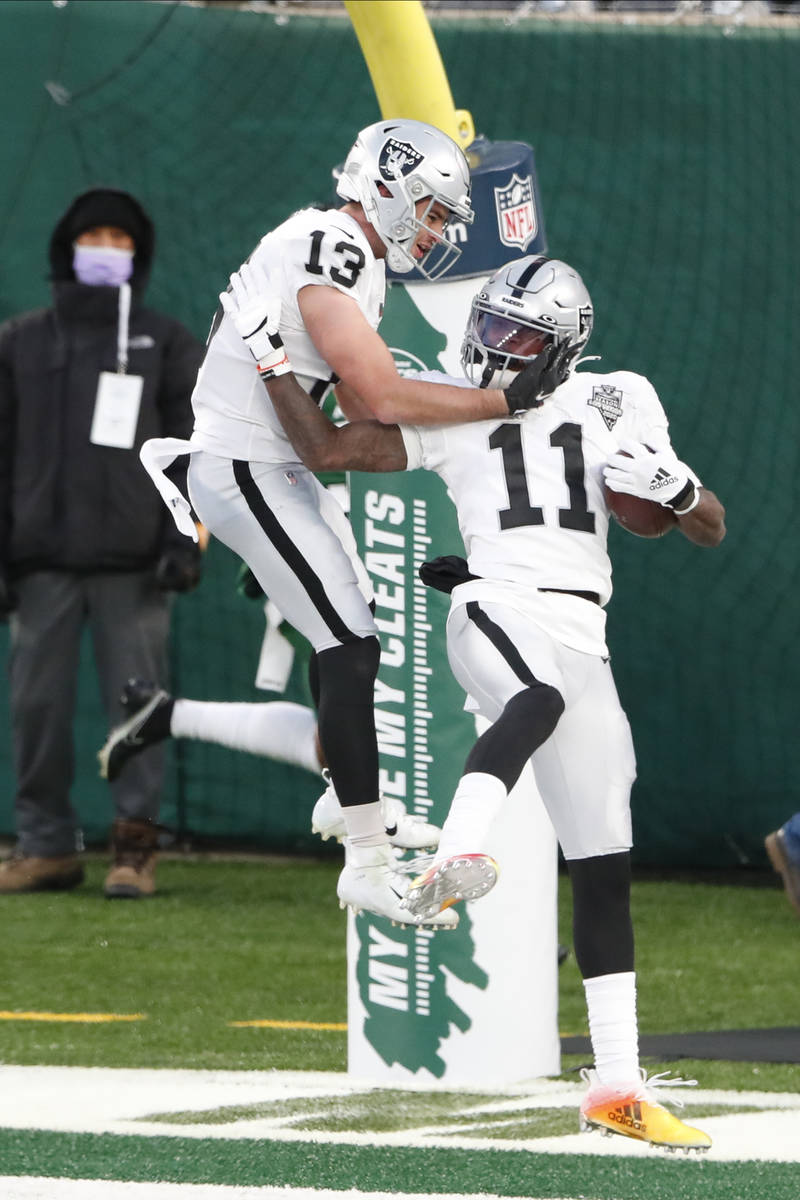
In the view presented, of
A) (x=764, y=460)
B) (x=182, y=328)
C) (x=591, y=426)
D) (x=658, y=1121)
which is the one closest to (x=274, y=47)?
(x=182, y=328)

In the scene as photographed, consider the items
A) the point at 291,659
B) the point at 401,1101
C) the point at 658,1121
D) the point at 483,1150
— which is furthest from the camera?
the point at 291,659

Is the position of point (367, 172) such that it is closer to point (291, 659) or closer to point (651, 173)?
point (291, 659)

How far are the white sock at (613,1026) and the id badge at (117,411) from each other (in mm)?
3817

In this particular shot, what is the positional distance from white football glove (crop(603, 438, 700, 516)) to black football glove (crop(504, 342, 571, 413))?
0.18m

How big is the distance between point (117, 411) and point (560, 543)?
367 centimetres

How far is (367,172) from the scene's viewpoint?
423cm

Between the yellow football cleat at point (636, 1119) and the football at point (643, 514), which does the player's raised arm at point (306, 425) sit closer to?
the football at point (643, 514)

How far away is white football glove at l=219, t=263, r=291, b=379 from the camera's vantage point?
4.20 meters

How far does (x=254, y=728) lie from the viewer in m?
5.67

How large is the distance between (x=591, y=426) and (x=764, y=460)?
13.1 ft

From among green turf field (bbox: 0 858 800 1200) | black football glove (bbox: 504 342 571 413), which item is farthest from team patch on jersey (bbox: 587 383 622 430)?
green turf field (bbox: 0 858 800 1200)

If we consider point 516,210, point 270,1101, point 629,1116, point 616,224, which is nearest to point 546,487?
point 629,1116

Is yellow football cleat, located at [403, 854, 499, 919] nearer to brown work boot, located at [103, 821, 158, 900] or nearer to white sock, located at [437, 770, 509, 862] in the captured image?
white sock, located at [437, 770, 509, 862]

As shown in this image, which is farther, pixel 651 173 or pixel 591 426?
pixel 651 173
